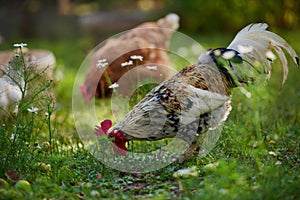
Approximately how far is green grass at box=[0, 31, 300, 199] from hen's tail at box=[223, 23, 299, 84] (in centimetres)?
19

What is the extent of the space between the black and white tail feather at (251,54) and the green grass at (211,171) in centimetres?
18

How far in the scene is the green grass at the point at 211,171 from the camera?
3680 mm

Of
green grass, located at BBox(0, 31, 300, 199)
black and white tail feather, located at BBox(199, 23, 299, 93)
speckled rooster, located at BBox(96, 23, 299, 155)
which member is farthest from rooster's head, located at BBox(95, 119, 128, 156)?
black and white tail feather, located at BBox(199, 23, 299, 93)

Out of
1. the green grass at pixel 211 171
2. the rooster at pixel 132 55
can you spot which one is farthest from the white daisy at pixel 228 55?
the rooster at pixel 132 55

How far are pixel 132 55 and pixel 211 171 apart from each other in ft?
10.6

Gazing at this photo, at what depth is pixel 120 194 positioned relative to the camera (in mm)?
3930

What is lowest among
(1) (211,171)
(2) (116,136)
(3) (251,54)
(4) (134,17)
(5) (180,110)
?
(1) (211,171)

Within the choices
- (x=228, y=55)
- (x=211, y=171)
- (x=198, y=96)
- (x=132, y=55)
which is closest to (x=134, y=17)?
(x=132, y=55)

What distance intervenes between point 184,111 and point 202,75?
45cm

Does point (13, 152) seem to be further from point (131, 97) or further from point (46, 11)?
point (46, 11)

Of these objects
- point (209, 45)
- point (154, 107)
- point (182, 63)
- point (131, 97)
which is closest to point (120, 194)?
point (154, 107)

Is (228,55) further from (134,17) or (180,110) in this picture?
(134,17)

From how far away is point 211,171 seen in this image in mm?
4102

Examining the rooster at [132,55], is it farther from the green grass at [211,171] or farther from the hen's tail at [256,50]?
the hen's tail at [256,50]
